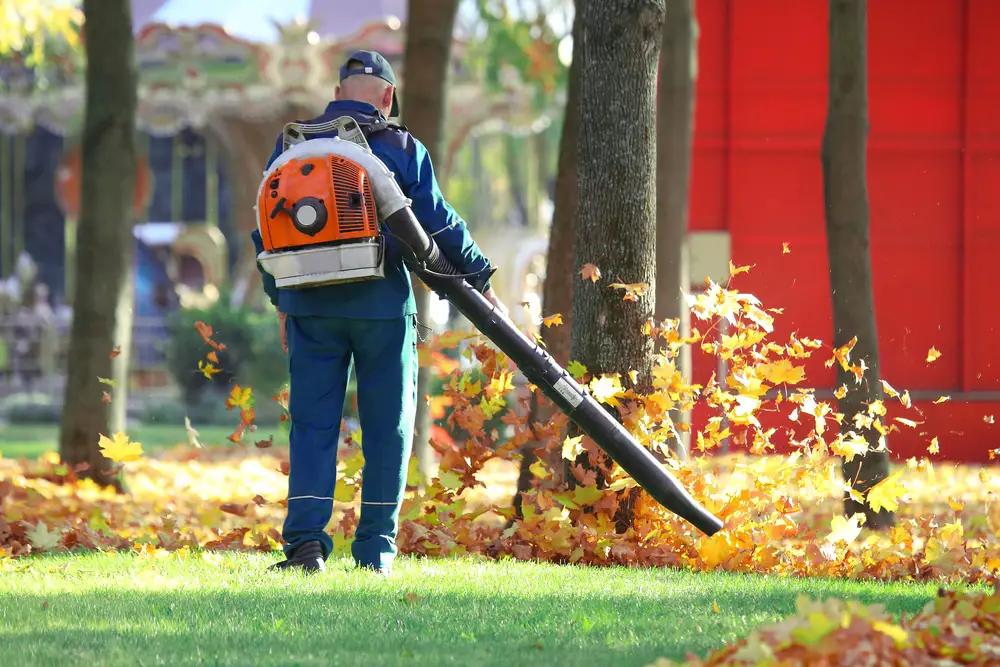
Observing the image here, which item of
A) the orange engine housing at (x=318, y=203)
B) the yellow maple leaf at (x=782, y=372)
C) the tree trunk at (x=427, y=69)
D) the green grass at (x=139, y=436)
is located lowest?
the green grass at (x=139, y=436)

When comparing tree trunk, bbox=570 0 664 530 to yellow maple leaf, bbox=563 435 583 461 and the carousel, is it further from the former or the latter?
the carousel

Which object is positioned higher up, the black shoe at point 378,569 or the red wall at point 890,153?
the red wall at point 890,153

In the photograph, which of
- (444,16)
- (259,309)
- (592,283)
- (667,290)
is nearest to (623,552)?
(592,283)

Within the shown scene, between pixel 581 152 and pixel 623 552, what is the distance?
5.97 feet

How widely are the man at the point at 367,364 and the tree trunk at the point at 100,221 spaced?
5091 mm

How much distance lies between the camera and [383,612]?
4254 millimetres

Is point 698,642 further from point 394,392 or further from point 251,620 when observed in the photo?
point 394,392

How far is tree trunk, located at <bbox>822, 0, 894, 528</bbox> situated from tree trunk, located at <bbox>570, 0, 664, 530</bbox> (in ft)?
6.70

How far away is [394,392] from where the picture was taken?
5.10 meters

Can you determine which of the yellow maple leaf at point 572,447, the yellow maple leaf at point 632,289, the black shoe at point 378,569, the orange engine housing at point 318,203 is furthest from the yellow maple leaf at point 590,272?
the black shoe at point 378,569

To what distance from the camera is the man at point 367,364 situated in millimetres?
5039

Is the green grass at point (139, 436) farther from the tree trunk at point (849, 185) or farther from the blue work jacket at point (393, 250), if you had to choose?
the blue work jacket at point (393, 250)

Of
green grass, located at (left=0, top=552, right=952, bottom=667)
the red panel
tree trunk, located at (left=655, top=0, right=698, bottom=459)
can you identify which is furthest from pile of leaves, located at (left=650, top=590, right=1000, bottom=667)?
the red panel

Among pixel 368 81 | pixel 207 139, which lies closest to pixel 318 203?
pixel 368 81
